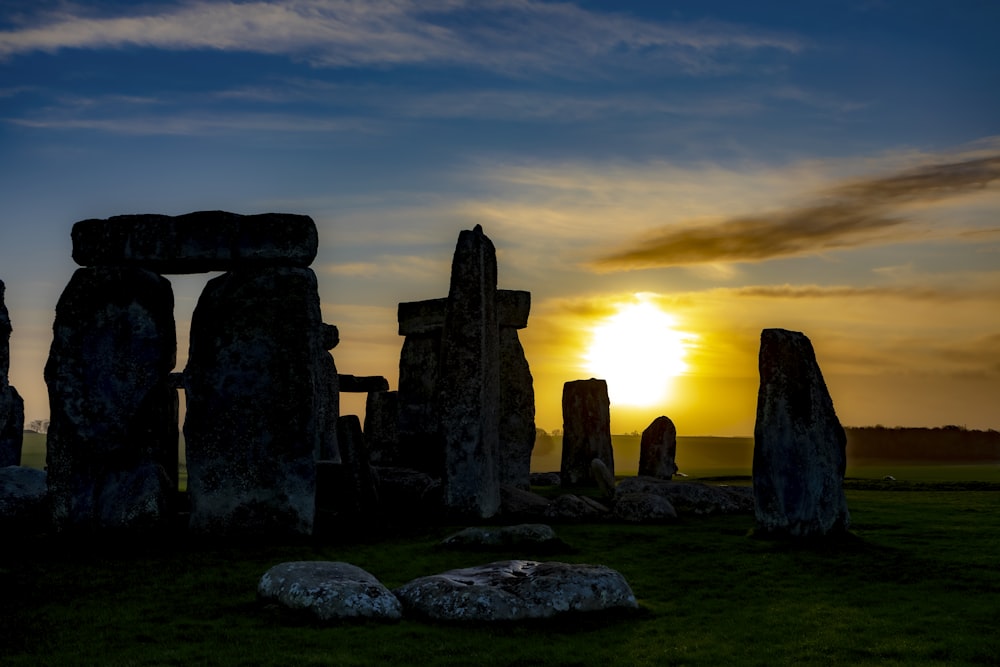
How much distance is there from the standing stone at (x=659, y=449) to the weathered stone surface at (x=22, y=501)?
17005 millimetres

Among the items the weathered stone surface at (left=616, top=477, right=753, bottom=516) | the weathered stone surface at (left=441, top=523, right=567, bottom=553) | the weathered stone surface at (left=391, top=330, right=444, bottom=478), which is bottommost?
the weathered stone surface at (left=441, top=523, right=567, bottom=553)

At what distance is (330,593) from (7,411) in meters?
12.8

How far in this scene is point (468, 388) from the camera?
56.4ft

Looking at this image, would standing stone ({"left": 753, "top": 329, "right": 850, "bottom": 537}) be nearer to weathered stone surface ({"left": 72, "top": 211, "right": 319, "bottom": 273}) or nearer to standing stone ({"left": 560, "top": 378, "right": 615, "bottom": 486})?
weathered stone surface ({"left": 72, "top": 211, "right": 319, "bottom": 273})

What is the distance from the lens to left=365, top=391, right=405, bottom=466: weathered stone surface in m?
27.8

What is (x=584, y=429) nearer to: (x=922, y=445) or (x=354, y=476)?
(x=354, y=476)

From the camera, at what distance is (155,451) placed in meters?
15.6

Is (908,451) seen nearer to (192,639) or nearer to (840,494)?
(840,494)

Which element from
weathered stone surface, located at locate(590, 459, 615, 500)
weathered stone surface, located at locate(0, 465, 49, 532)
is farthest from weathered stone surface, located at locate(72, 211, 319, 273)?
weathered stone surface, located at locate(590, 459, 615, 500)

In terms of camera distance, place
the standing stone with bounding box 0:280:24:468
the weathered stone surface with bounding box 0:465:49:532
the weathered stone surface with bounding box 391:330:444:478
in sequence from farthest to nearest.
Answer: the weathered stone surface with bounding box 391:330:444:478 < the standing stone with bounding box 0:280:24:468 < the weathered stone surface with bounding box 0:465:49:532

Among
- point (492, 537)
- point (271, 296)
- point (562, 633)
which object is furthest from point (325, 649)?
point (271, 296)

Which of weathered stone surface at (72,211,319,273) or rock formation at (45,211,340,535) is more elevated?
weathered stone surface at (72,211,319,273)

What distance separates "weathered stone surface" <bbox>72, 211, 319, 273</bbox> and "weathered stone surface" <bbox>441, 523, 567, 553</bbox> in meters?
4.69

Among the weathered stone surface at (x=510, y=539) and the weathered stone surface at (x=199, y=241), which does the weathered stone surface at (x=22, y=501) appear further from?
the weathered stone surface at (x=510, y=539)
